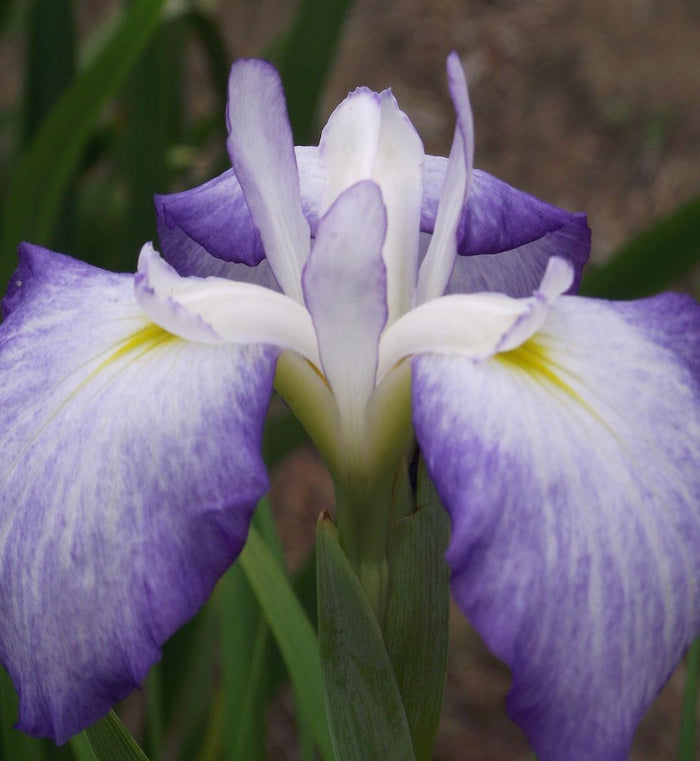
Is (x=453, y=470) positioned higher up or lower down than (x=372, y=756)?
higher up

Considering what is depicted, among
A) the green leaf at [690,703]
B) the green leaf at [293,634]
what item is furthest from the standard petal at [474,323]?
the green leaf at [690,703]

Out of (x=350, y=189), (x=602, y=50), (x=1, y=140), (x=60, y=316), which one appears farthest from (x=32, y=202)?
(x=602, y=50)

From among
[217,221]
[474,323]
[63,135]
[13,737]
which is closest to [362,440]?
[474,323]

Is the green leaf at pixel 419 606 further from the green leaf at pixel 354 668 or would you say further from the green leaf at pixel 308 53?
the green leaf at pixel 308 53

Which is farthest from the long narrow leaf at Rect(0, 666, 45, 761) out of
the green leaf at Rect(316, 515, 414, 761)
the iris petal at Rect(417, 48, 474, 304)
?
the iris petal at Rect(417, 48, 474, 304)

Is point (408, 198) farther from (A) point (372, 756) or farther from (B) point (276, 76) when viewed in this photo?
(A) point (372, 756)

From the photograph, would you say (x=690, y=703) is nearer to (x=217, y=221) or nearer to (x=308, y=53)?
(x=217, y=221)
